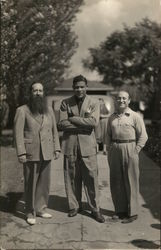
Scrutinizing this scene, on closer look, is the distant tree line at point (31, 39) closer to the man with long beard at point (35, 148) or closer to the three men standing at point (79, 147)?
the man with long beard at point (35, 148)

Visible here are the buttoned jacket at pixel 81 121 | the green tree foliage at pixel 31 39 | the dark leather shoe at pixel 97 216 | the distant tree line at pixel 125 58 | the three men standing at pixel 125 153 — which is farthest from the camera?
the distant tree line at pixel 125 58

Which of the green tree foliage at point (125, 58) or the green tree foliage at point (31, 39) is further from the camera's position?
the green tree foliage at point (125, 58)

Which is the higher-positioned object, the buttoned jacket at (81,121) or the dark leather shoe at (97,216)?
the buttoned jacket at (81,121)

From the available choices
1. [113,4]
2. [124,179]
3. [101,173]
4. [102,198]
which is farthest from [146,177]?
[113,4]

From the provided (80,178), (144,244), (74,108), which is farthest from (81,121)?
(144,244)

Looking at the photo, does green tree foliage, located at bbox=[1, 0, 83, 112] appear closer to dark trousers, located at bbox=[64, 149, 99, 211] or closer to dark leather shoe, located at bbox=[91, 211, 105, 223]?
dark trousers, located at bbox=[64, 149, 99, 211]

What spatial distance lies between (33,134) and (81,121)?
564mm

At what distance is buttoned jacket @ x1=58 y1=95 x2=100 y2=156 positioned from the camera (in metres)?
3.89

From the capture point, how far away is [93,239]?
391 cm

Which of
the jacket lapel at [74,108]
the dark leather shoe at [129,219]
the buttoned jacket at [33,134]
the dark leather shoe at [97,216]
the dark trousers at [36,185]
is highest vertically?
the jacket lapel at [74,108]

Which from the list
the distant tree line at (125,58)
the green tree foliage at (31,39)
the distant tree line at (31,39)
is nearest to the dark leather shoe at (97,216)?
the distant tree line at (31,39)

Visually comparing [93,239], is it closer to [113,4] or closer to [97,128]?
[97,128]

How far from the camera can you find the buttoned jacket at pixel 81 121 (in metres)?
3.89

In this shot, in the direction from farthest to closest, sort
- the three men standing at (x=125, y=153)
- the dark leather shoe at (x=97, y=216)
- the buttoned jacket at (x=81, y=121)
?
1. the dark leather shoe at (x=97, y=216)
2. the buttoned jacket at (x=81, y=121)
3. the three men standing at (x=125, y=153)
